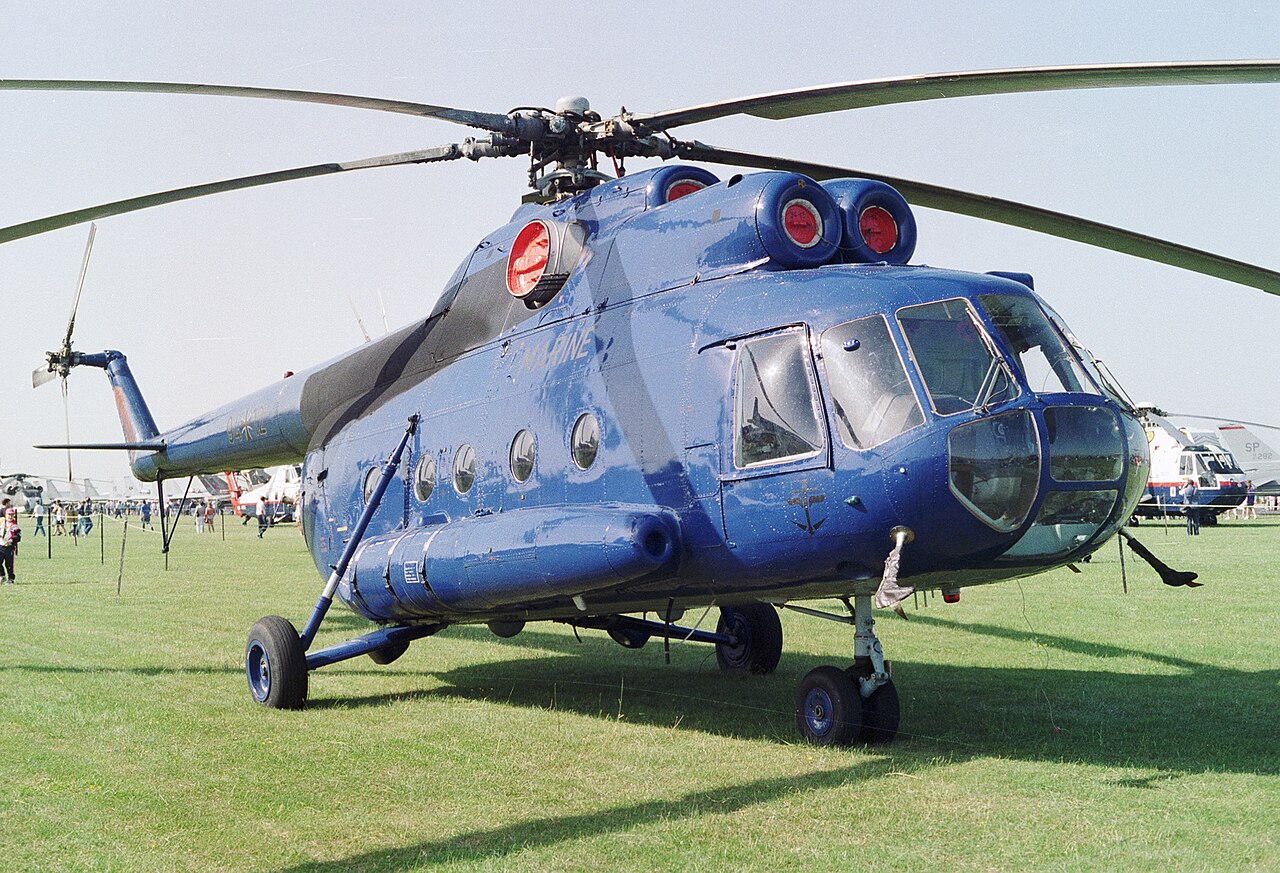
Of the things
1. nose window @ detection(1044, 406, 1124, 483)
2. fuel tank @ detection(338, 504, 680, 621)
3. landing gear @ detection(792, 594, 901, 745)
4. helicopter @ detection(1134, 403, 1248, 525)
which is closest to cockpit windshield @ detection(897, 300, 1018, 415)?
nose window @ detection(1044, 406, 1124, 483)

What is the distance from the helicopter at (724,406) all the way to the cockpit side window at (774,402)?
17 mm

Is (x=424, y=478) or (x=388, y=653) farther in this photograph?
(x=388, y=653)

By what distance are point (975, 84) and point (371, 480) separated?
6.94 metres

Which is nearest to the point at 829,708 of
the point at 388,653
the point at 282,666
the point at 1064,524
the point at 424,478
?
the point at 1064,524

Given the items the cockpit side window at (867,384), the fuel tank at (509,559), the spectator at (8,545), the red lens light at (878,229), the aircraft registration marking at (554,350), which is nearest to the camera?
the cockpit side window at (867,384)

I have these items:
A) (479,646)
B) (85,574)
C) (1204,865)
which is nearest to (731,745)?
(1204,865)

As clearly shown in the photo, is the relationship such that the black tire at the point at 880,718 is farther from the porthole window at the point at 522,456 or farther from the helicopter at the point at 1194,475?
the helicopter at the point at 1194,475

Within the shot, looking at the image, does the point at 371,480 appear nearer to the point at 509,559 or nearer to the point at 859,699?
the point at 509,559

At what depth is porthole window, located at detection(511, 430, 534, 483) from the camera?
9.17 metres

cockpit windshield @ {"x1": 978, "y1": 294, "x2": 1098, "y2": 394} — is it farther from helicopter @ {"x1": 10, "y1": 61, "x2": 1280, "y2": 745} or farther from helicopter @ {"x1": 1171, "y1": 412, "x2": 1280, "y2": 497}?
helicopter @ {"x1": 1171, "y1": 412, "x2": 1280, "y2": 497}

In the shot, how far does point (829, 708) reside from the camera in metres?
8.00

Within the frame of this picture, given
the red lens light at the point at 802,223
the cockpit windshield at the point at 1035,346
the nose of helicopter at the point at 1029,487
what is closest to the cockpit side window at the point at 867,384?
the nose of helicopter at the point at 1029,487

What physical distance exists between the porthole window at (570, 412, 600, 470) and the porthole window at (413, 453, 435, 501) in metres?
2.12

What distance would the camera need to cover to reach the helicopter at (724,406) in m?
6.78
